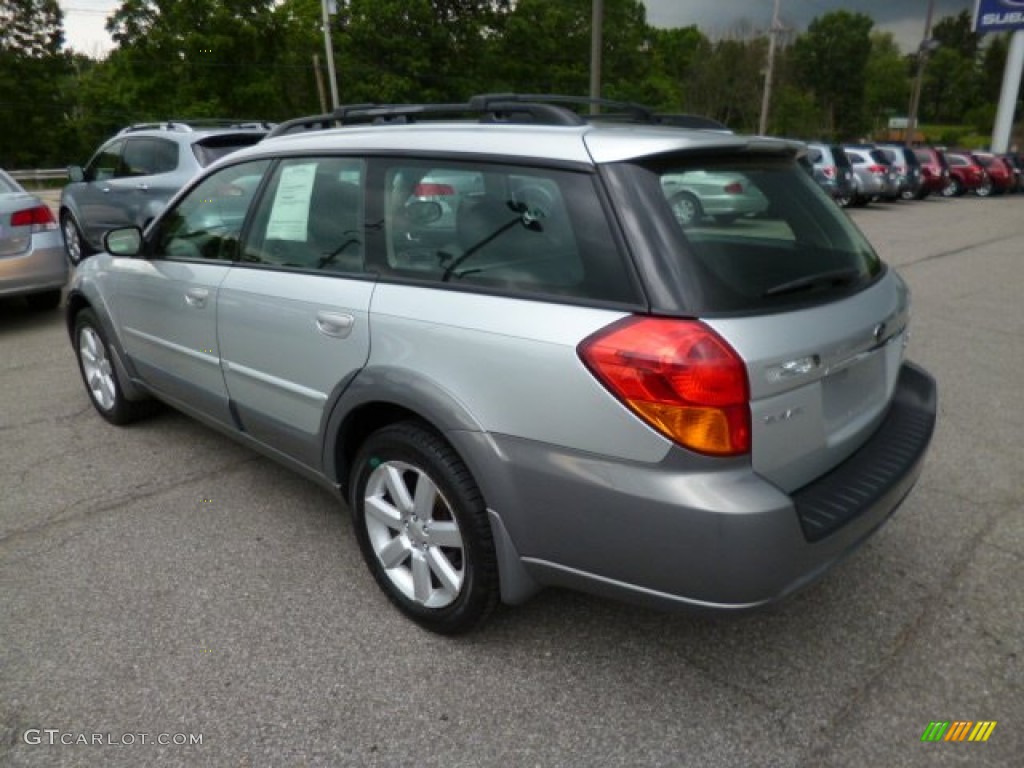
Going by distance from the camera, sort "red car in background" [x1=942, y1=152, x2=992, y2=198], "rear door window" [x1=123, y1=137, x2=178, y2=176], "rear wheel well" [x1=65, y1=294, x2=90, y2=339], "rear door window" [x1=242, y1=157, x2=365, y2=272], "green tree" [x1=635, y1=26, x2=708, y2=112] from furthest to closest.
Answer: "green tree" [x1=635, y1=26, x2=708, y2=112] < "red car in background" [x1=942, y1=152, x2=992, y2=198] < "rear door window" [x1=123, y1=137, x2=178, y2=176] < "rear wheel well" [x1=65, y1=294, x2=90, y2=339] < "rear door window" [x1=242, y1=157, x2=365, y2=272]

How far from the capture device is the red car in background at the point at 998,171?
2602 centimetres

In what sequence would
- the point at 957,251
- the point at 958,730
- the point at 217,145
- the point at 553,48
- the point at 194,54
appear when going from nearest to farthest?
the point at 958,730, the point at 217,145, the point at 957,251, the point at 194,54, the point at 553,48

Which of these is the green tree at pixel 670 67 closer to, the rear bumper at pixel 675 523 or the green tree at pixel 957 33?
the rear bumper at pixel 675 523

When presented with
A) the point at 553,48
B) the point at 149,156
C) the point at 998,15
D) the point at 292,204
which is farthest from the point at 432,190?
the point at 553,48

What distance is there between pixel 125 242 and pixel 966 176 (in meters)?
29.0

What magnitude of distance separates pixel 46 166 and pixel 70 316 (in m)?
47.6

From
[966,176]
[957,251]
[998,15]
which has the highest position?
[998,15]

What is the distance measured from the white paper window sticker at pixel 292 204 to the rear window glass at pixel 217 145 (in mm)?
4975

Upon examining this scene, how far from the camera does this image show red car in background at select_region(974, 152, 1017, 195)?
26016mm

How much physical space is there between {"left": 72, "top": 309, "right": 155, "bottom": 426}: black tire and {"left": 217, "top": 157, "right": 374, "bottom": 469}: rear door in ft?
4.82

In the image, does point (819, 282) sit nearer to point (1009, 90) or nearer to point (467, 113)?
point (467, 113)

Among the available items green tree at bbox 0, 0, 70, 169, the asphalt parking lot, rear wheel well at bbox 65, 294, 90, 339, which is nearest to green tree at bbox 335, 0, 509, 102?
green tree at bbox 0, 0, 70, 169

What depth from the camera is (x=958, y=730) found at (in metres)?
2.10

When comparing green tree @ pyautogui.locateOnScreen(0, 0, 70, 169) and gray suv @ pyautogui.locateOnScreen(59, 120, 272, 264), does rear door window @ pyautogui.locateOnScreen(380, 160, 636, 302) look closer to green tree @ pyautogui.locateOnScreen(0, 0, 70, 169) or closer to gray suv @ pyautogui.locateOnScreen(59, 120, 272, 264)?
gray suv @ pyautogui.locateOnScreen(59, 120, 272, 264)
